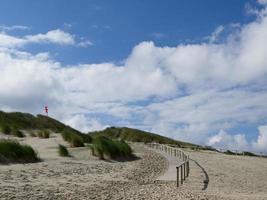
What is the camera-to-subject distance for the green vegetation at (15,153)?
21.0 m

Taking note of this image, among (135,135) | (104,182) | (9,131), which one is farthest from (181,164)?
(135,135)

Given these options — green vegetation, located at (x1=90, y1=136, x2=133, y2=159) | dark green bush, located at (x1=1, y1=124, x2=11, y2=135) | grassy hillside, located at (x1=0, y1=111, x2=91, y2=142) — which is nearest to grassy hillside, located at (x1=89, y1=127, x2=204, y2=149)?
grassy hillside, located at (x1=0, y1=111, x2=91, y2=142)

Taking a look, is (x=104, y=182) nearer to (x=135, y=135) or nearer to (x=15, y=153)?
(x=15, y=153)

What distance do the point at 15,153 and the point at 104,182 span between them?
5155 mm

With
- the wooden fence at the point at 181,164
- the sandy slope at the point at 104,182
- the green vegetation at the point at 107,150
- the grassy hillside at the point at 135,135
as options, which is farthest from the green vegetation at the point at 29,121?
the sandy slope at the point at 104,182

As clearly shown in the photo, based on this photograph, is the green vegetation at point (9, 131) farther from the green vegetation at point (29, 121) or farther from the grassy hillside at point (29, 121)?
the grassy hillside at point (29, 121)

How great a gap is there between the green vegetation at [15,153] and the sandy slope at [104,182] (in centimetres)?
65

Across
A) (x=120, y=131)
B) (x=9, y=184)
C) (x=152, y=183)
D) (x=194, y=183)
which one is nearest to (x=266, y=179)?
(x=194, y=183)

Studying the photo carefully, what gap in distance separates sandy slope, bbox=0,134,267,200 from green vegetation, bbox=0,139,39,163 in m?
0.65

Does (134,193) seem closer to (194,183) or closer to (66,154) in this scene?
(194,183)

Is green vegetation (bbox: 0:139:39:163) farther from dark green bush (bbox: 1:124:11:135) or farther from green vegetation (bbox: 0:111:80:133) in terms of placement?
green vegetation (bbox: 0:111:80:133)

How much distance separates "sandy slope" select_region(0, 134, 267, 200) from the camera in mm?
15000

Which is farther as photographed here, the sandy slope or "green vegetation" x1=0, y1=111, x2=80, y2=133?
"green vegetation" x1=0, y1=111, x2=80, y2=133

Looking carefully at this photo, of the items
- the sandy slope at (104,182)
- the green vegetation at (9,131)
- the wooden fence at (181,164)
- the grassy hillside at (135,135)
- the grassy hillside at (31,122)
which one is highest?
the grassy hillside at (135,135)
